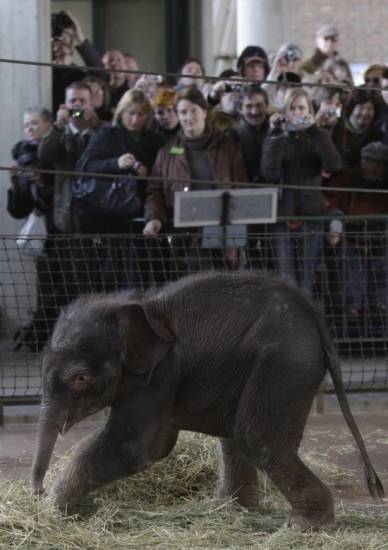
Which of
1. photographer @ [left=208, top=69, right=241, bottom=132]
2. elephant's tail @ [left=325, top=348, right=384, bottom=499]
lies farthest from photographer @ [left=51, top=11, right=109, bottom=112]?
elephant's tail @ [left=325, top=348, right=384, bottom=499]

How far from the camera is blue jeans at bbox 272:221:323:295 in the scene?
992cm

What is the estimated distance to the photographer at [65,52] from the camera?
40.1 ft

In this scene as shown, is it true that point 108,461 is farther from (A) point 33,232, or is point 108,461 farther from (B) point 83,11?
(B) point 83,11

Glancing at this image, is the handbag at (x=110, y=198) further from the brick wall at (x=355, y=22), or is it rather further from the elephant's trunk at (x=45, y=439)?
the brick wall at (x=355, y=22)

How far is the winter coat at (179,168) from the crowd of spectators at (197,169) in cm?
1

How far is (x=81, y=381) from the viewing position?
6.02 metres

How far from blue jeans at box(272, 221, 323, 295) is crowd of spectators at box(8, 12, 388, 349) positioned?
12 millimetres

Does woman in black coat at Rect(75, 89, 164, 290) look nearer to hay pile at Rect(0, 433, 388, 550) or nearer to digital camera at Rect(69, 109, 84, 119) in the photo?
digital camera at Rect(69, 109, 84, 119)

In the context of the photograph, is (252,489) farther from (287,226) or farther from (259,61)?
(259,61)

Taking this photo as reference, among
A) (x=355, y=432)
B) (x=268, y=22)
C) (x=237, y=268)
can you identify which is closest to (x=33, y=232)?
(x=237, y=268)

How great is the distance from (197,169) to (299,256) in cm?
129

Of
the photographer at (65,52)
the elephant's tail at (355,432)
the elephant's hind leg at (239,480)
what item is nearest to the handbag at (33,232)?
the photographer at (65,52)

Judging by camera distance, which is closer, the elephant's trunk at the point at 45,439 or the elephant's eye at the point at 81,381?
the elephant's trunk at the point at 45,439

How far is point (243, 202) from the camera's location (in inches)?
388
